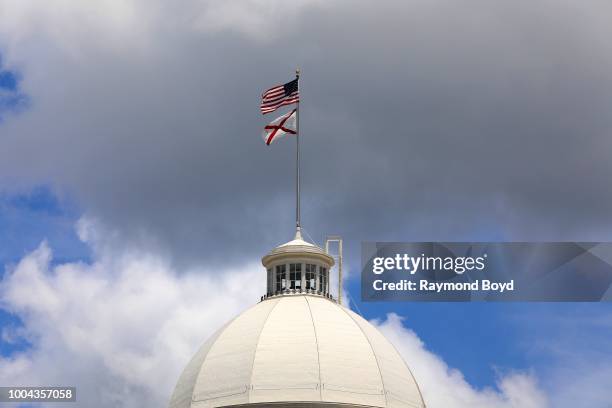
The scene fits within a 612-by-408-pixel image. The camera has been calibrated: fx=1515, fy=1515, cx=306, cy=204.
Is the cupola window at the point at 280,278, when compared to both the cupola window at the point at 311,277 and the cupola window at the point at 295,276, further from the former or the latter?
the cupola window at the point at 311,277

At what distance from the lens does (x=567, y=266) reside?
3772 inches

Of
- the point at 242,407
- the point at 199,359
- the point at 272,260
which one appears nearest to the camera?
the point at 242,407

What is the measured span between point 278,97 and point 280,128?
105 inches

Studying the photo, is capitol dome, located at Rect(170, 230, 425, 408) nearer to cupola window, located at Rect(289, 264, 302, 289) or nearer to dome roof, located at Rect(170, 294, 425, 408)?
dome roof, located at Rect(170, 294, 425, 408)

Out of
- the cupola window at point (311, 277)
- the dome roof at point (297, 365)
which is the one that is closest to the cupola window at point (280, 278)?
the cupola window at point (311, 277)

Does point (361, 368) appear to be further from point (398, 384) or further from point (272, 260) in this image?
point (272, 260)

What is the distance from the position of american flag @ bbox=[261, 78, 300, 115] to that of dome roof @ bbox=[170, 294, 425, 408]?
14086mm

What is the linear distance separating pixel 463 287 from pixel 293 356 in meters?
11.7

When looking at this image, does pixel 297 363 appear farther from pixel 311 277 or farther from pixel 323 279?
pixel 323 279

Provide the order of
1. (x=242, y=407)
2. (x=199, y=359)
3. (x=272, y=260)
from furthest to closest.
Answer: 1. (x=272, y=260)
2. (x=199, y=359)
3. (x=242, y=407)

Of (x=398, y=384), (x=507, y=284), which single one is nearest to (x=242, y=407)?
(x=398, y=384)

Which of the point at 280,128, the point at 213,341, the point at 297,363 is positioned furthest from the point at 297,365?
the point at 280,128

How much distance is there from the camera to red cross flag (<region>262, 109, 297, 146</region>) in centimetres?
10856

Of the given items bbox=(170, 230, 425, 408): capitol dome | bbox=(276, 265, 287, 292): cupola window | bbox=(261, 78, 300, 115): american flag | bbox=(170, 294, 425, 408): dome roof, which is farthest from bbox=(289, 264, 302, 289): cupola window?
bbox=(261, 78, 300, 115): american flag
